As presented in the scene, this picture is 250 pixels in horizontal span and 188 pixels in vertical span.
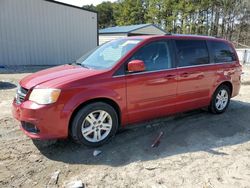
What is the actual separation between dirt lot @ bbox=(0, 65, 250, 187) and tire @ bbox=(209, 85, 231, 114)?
2.26 ft

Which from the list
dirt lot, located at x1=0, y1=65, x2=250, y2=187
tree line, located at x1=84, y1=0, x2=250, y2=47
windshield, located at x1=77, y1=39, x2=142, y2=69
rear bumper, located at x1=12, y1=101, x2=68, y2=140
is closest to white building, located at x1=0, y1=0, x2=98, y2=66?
dirt lot, located at x1=0, y1=65, x2=250, y2=187

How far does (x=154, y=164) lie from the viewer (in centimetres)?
338

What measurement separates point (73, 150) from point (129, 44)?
202 cm

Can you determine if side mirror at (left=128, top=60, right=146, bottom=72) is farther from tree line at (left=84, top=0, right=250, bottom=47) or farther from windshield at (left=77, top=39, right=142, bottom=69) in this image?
tree line at (left=84, top=0, right=250, bottom=47)

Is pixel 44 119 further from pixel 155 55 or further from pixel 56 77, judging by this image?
pixel 155 55

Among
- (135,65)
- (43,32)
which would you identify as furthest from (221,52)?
(43,32)

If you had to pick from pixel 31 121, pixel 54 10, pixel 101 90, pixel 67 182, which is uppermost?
pixel 54 10

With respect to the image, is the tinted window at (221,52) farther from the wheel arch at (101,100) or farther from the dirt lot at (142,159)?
the wheel arch at (101,100)

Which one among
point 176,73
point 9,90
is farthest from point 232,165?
point 9,90

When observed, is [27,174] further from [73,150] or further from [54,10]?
[54,10]

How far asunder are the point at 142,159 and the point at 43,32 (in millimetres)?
12955

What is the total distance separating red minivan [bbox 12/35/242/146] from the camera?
11.3 feet

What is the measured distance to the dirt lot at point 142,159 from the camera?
3027mm

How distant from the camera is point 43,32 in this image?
14523 mm
